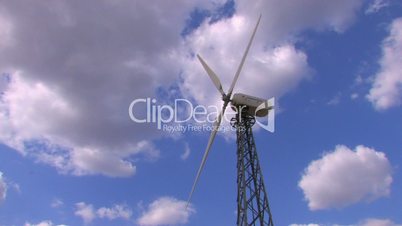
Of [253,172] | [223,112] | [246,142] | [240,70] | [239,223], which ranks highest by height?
[240,70]

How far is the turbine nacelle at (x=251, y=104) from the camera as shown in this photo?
61941 mm

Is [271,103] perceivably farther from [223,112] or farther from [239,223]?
[239,223]

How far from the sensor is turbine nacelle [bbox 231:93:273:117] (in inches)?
2439

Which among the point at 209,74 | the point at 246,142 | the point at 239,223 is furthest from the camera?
the point at 209,74

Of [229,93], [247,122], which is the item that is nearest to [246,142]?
[247,122]

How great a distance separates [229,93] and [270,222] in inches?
696

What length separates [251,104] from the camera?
61.9 m

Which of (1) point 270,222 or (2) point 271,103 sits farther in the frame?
(2) point 271,103

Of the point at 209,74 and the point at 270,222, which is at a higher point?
the point at 209,74

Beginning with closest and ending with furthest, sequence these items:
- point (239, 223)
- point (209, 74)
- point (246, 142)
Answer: point (239, 223) → point (246, 142) → point (209, 74)

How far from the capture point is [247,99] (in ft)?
204

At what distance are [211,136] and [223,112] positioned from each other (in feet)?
12.2

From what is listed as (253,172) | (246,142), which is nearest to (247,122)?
(246,142)

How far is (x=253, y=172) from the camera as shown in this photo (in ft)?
199
